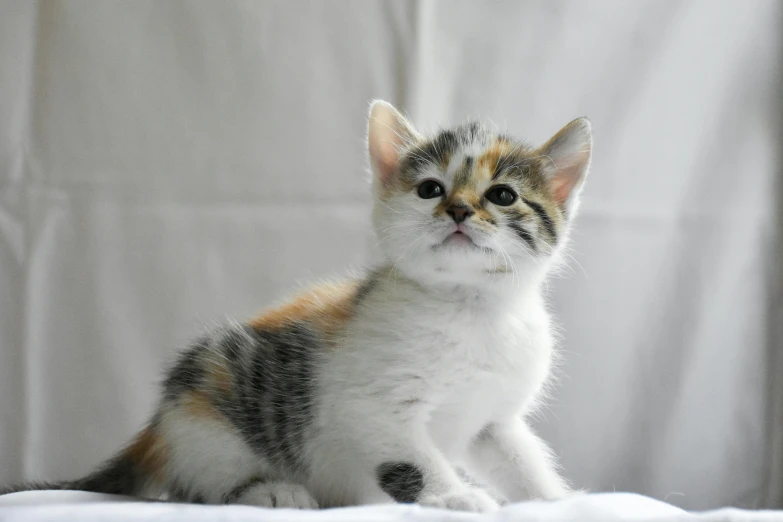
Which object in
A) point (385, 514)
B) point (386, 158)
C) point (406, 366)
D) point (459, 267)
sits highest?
point (386, 158)

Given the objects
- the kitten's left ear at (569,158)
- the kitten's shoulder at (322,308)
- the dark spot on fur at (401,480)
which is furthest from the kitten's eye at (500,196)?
the dark spot on fur at (401,480)

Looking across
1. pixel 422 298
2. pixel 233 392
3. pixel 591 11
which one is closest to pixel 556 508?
pixel 422 298

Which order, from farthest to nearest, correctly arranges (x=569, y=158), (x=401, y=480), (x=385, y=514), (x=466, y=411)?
(x=569, y=158) < (x=466, y=411) < (x=401, y=480) < (x=385, y=514)

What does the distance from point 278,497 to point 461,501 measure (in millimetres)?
260

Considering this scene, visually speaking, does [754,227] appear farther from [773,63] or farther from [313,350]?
[313,350]

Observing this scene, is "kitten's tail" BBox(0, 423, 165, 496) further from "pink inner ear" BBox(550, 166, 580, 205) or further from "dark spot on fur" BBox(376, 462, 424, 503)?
"pink inner ear" BBox(550, 166, 580, 205)

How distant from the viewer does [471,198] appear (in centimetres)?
107

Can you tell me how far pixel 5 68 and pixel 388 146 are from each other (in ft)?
3.02

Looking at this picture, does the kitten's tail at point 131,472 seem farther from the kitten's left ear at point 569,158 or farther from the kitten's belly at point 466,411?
the kitten's left ear at point 569,158

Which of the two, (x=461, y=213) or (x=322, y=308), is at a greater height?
(x=461, y=213)

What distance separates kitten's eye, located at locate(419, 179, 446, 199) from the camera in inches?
44.5

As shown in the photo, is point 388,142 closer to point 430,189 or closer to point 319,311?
point 430,189

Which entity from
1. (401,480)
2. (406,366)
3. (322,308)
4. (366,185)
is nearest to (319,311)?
(322,308)

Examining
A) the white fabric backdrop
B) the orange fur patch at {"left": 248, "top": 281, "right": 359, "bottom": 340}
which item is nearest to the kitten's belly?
the orange fur patch at {"left": 248, "top": 281, "right": 359, "bottom": 340}
